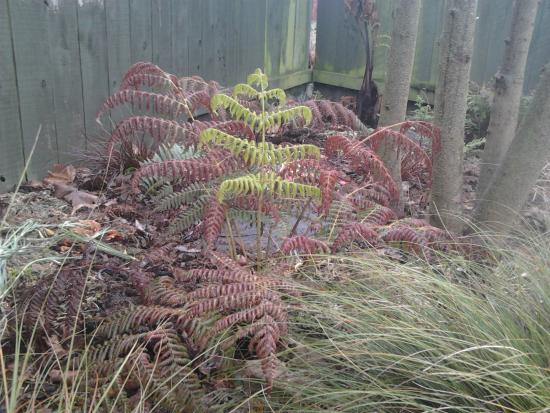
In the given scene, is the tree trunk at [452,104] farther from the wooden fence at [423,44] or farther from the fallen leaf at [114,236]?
the wooden fence at [423,44]

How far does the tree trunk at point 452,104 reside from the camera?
11.0 ft

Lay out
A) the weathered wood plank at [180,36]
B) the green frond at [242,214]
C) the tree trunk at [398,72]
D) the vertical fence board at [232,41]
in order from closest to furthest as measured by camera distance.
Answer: the green frond at [242,214]
the tree trunk at [398,72]
the weathered wood plank at [180,36]
the vertical fence board at [232,41]

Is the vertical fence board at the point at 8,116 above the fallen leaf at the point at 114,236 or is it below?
above

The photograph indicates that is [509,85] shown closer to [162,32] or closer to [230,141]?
[230,141]

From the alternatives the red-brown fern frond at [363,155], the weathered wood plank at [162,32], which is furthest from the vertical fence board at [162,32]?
the red-brown fern frond at [363,155]

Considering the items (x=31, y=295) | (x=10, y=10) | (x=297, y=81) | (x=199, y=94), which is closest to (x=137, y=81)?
(x=199, y=94)

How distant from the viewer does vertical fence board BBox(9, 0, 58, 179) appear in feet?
13.1

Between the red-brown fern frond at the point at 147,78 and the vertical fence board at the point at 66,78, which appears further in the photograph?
the vertical fence board at the point at 66,78

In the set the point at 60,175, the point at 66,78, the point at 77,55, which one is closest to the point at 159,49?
the point at 77,55

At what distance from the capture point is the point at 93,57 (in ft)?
15.4

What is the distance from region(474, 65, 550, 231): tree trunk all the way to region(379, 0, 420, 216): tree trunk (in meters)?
0.68

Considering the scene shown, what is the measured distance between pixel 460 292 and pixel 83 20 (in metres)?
3.58

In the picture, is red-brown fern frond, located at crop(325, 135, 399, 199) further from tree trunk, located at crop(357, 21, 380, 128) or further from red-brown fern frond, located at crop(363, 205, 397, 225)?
tree trunk, located at crop(357, 21, 380, 128)

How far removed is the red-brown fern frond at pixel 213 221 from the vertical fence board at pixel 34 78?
2.28 meters
